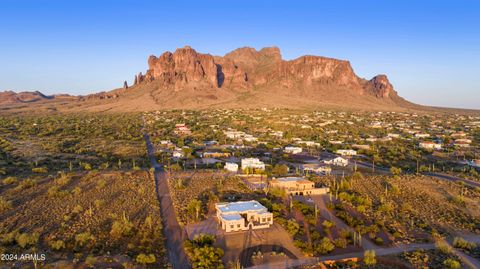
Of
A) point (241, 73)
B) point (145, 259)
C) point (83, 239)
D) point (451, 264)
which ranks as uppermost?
point (241, 73)

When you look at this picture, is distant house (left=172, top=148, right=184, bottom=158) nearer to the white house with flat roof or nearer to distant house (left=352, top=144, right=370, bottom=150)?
the white house with flat roof

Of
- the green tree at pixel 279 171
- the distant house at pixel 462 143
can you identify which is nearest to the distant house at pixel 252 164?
the green tree at pixel 279 171

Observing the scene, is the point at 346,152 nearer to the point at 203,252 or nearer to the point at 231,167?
the point at 231,167

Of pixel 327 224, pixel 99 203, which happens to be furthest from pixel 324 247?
pixel 99 203

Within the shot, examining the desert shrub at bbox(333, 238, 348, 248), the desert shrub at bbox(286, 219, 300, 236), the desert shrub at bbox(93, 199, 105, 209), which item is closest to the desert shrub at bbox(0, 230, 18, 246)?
the desert shrub at bbox(93, 199, 105, 209)

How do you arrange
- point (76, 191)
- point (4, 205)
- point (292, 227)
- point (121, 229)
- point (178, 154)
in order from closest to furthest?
point (121, 229), point (292, 227), point (4, 205), point (76, 191), point (178, 154)

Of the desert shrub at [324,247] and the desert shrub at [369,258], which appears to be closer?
the desert shrub at [369,258]

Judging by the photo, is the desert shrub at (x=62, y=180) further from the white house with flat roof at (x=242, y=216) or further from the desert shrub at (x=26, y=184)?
the white house with flat roof at (x=242, y=216)
